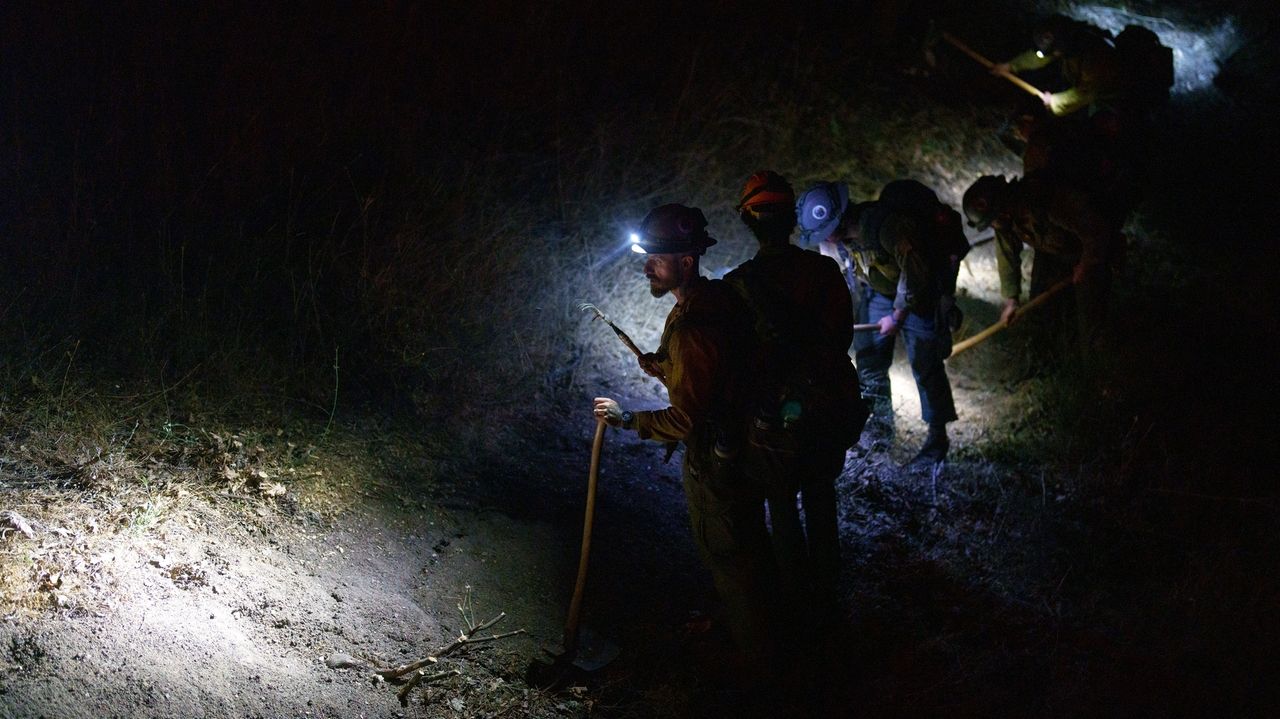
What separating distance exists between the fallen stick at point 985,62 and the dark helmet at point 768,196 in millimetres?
6922

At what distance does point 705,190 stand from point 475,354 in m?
2.77

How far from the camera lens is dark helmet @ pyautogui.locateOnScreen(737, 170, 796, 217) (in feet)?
12.2

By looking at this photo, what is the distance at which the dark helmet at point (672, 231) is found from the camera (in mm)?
3381

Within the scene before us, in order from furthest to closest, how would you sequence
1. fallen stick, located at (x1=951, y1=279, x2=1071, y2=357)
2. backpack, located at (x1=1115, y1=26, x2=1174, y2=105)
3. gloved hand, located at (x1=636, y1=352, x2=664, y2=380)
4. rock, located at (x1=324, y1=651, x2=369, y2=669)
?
1. backpack, located at (x1=1115, y1=26, x2=1174, y2=105)
2. fallen stick, located at (x1=951, y1=279, x2=1071, y2=357)
3. gloved hand, located at (x1=636, y1=352, x2=664, y2=380)
4. rock, located at (x1=324, y1=651, x2=369, y2=669)

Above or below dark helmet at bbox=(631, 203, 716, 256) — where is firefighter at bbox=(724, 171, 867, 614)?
below

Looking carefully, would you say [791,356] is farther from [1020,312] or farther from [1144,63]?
[1144,63]

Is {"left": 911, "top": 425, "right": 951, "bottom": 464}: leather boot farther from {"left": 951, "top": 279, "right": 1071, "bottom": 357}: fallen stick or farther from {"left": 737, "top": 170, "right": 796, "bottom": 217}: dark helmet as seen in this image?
{"left": 737, "top": 170, "right": 796, "bottom": 217}: dark helmet

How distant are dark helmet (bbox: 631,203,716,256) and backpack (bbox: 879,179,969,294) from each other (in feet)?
7.36

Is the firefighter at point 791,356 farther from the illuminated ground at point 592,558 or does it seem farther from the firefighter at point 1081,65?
the firefighter at point 1081,65

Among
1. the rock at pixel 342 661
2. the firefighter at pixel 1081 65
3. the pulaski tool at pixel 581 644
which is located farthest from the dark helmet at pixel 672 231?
the firefighter at pixel 1081 65

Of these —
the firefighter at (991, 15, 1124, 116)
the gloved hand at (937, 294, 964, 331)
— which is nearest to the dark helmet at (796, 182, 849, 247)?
the gloved hand at (937, 294, 964, 331)

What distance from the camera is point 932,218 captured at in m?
5.21

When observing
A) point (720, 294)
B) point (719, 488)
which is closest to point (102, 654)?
point (719, 488)

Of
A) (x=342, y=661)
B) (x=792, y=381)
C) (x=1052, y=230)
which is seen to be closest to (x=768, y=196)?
(x=792, y=381)
